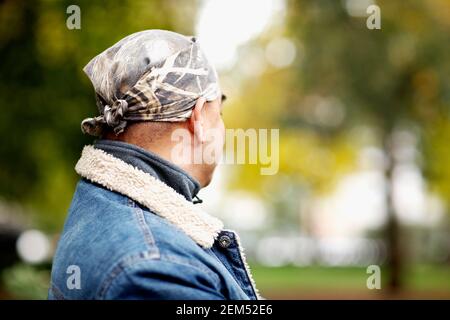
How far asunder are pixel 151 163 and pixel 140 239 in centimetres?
33

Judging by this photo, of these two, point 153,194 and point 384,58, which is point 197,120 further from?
point 384,58

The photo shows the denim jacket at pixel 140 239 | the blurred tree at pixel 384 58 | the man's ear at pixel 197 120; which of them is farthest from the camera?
the blurred tree at pixel 384 58

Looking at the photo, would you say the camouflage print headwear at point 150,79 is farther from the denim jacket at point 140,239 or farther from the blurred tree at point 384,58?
the blurred tree at point 384,58

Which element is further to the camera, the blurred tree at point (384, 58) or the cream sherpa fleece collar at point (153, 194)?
the blurred tree at point (384, 58)

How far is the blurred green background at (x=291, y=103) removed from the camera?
849 centimetres

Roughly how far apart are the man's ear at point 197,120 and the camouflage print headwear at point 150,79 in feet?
0.05

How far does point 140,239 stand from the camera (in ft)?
5.65

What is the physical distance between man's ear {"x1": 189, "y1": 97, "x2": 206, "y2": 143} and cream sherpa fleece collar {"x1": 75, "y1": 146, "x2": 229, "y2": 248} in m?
0.21

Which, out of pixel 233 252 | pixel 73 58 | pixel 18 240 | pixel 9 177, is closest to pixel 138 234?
pixel 233 252

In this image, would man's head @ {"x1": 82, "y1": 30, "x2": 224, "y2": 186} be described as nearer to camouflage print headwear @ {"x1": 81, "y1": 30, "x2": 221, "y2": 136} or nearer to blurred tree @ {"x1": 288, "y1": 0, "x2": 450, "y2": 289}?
camouflage print headwear @ {"x1": 81, "y1": 30, "x2": 221, "y2": 136}

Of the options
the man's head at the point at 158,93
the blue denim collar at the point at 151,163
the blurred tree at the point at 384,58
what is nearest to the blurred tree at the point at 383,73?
the blurred tree at the point at 384,58

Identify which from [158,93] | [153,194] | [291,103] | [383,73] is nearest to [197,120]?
[158,93]

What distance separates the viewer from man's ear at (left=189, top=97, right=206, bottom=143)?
80.4 inches

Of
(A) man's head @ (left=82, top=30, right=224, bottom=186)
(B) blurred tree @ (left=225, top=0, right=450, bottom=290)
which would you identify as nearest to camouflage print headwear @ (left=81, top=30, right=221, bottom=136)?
(A) man's head @ (left=82, top=30, right=224, bottom=186)
